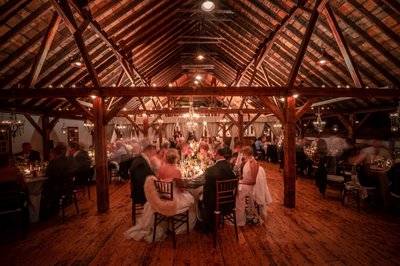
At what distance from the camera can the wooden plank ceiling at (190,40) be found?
14.1 ft

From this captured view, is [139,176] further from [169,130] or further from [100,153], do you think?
A: [169,130]

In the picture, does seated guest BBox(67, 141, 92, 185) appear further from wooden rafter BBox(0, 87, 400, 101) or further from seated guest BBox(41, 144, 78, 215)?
wooden rafter BBox(0, 87, 400, 101)

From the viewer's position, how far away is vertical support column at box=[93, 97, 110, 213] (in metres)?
4.96

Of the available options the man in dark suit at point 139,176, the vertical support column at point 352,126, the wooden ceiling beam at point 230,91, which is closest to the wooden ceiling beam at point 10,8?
the wooden ceiling beam at point 230,91

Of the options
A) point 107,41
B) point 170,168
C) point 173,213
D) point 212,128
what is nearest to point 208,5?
point 107,41

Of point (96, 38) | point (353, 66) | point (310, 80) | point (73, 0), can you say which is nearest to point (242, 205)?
point (353, 66)

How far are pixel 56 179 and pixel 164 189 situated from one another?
2.51 meters

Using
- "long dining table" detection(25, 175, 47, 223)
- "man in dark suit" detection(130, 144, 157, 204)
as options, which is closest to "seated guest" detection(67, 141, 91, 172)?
"long dining table" detection(25, 175, 47, 223)

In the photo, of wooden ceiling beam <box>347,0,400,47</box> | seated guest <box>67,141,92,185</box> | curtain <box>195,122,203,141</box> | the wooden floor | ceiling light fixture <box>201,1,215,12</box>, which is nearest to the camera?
the wooden floor

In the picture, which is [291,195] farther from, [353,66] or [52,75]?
[52,75]

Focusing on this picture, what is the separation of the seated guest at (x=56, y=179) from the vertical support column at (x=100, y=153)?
58 cm

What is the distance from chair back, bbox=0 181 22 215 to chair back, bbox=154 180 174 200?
2.41 m

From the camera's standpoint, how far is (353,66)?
195 inches

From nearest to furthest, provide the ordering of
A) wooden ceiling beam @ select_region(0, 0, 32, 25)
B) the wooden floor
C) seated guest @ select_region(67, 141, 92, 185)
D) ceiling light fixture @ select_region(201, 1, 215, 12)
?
the wooden floor
wooden ceiling beam @ select_region(0, 0, 32, 25)
ceiling light fixture @ select_region(201, 1, 215, 12)
seated guest @ select_region(67, 141, 92, 185)
